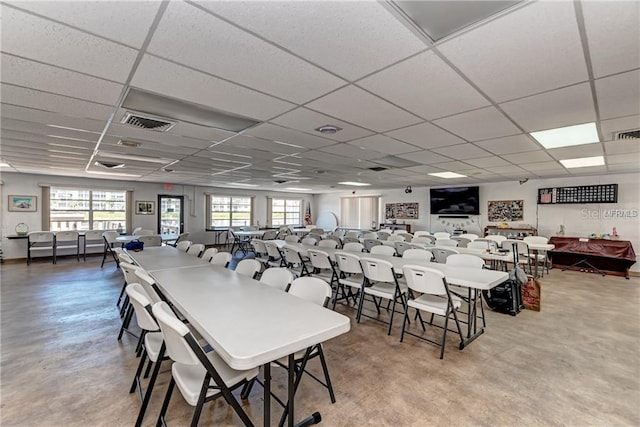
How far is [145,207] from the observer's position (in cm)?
945

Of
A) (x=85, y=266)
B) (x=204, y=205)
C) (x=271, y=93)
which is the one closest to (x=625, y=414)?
(x=271, y=93)

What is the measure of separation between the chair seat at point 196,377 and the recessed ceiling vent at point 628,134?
14.6ft

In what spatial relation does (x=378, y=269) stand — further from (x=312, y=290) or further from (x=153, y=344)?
(x=153, y=344)

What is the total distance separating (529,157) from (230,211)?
33.1 feet

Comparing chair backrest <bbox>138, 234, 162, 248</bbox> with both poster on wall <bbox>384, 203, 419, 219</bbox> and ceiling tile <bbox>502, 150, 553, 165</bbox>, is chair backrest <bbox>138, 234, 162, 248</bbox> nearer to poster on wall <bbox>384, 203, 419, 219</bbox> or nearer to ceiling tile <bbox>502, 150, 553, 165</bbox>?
ceiling tile <bbox>502, 150, 553, 165</bbox>

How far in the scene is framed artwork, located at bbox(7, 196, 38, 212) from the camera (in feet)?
24.5

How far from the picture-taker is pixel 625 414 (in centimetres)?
200

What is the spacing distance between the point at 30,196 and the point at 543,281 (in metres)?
12.9

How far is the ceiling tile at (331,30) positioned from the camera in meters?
1.29

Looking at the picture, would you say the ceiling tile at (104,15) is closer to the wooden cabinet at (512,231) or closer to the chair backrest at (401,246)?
the chair backrest at (401,246)

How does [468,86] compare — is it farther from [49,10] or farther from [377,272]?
[49,10]

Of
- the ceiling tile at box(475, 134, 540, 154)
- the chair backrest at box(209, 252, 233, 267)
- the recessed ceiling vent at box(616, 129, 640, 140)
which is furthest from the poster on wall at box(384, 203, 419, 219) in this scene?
the chair backrest at box(209, 252, 233, 267)

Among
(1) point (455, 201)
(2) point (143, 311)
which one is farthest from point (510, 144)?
(1) point (455, 201)

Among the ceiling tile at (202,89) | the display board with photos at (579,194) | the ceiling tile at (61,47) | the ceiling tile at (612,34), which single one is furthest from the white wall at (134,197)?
the ceiling tile at (612,34)
